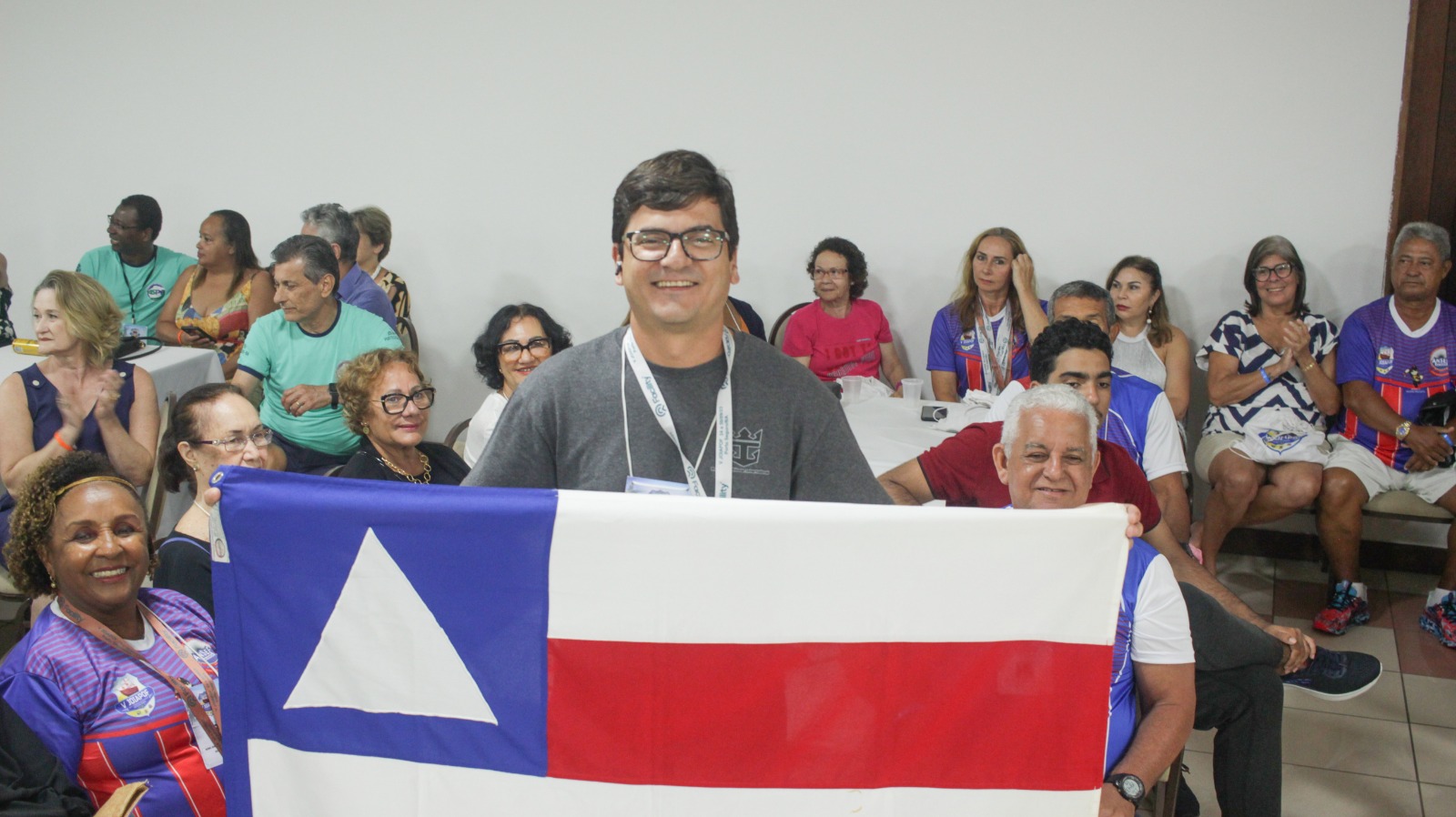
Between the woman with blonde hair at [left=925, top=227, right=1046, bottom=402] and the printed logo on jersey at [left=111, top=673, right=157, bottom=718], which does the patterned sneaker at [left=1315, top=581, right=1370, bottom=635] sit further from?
the printed logo on jersey at [left=111, top=673, right=157, bottom=718]

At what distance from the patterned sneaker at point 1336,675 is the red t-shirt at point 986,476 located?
1.57ft

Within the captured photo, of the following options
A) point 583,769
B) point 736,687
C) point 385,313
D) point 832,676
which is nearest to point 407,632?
point 583,769

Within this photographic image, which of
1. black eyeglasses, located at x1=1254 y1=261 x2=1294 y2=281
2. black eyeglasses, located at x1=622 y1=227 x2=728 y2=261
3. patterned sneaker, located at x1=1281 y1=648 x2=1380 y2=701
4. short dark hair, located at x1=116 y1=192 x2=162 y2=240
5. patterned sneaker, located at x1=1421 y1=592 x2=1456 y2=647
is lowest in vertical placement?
patterned sneaker, located at x1=1421 y1=592 x2=1456 y2=647

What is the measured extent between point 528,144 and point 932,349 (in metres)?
2.45

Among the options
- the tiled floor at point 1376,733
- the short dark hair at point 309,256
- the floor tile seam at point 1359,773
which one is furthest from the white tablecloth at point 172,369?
the floor tile seam at point 1359,773

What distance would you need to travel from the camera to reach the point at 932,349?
17.2 feet

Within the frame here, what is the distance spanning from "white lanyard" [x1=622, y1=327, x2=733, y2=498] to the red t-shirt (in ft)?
4.13

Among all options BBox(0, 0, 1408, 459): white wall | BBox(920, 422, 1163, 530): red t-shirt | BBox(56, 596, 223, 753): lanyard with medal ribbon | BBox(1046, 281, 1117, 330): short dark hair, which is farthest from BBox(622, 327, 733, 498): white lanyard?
BBox(0, 0, 1408, 459): white wall

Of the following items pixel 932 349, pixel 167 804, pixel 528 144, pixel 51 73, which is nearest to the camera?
pixel 167 804

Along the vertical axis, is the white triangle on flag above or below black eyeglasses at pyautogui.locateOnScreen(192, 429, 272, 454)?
below

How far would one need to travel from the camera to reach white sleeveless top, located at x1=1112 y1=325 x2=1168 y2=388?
15.5ft

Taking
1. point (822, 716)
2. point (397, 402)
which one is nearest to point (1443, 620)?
point (822, 716)

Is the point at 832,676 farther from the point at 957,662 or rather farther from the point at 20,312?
the point at 20,312

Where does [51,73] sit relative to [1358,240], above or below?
above
